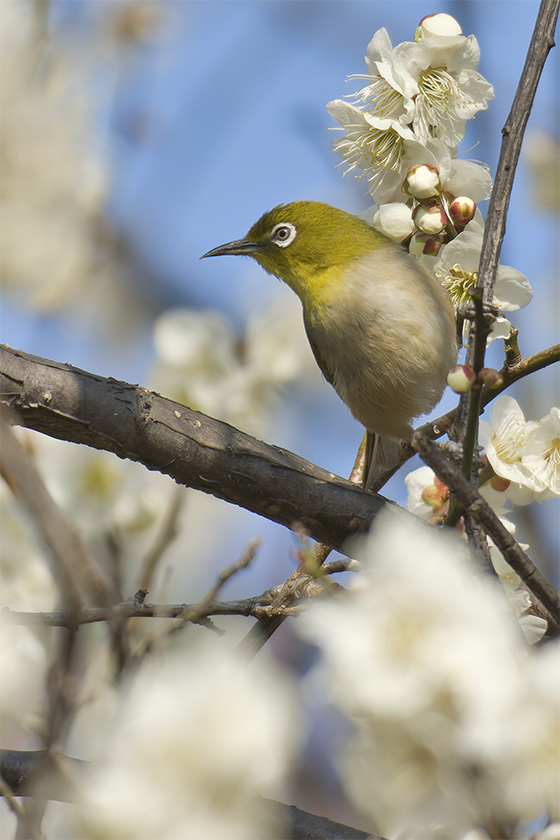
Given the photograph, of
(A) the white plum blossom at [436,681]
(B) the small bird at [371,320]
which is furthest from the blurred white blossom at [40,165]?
(A) the white plum blossom at [436,681]

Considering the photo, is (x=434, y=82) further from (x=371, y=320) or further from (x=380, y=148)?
(x=371, y=320)

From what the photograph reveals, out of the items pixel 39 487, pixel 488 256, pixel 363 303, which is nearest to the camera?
pixel 39 487

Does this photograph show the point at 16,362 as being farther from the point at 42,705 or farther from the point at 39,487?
the point at 39,487

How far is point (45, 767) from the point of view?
1135 mm

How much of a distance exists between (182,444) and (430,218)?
3.47ft

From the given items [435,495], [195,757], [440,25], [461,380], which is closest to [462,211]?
[440,25]

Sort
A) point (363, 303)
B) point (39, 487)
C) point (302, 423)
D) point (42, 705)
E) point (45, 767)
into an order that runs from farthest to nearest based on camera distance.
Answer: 1. point (302, 423)
2. point (363, 303)
3. point (42, 705)
4. point (45, 767)
5. point (39, 487)

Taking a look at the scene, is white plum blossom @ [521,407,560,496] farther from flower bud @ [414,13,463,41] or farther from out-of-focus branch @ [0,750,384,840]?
flower bud @ [414,13,463,41]

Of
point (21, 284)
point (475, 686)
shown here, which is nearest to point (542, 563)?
point (21, 284)

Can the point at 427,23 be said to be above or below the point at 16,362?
above

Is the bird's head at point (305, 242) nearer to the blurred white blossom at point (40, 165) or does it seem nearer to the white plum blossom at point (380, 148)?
the blurred white blossom at point (40, 165)

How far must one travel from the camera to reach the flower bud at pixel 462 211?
2760mm

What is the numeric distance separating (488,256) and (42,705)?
1.44 meters

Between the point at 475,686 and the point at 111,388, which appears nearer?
the point at 475,686
